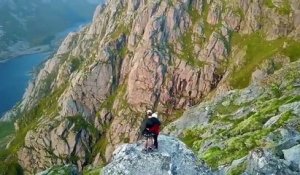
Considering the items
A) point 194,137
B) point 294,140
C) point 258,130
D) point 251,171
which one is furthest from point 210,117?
point 251,171

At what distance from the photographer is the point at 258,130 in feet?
354

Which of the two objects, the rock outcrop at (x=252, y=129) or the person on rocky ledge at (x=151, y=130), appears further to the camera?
the rock outcrop at (x=252, y=129)

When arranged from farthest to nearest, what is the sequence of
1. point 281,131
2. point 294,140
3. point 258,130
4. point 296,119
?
point 258,130 < point 296,119 < point 281,131 < point 294,140

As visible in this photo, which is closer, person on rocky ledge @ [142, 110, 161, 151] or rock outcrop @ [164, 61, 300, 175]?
person on rocky ledge @ [142, 110, 161, 151]

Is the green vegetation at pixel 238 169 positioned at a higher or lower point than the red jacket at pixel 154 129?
lower

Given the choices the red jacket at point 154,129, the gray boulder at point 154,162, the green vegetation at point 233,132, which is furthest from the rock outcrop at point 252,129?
the red jacket at point 154,129

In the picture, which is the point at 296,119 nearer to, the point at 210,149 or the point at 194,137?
the point at 210,149

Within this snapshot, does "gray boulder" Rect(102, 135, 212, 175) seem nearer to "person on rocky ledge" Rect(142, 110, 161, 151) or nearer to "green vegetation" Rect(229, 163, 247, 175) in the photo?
"person on rocky ledge" Rect(142, 110, 161, 151)

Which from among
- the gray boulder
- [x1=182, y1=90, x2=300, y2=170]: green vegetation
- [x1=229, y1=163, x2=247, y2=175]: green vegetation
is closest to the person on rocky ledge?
the gray boulder

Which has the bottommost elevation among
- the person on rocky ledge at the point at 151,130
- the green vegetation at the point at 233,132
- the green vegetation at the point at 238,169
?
the green vegetation at the point at 238,169

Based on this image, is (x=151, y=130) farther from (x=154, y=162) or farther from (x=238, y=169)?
(x=238, y=169)


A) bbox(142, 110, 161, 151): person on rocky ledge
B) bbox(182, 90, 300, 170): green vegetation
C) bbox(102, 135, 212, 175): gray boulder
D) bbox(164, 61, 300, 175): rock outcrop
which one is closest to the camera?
bbox(142, 110, 161, 151): person on rocky ledge

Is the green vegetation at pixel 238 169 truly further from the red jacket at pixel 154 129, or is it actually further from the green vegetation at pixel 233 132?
the red jacket at pixel 154 129

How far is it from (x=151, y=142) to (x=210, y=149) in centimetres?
6542
